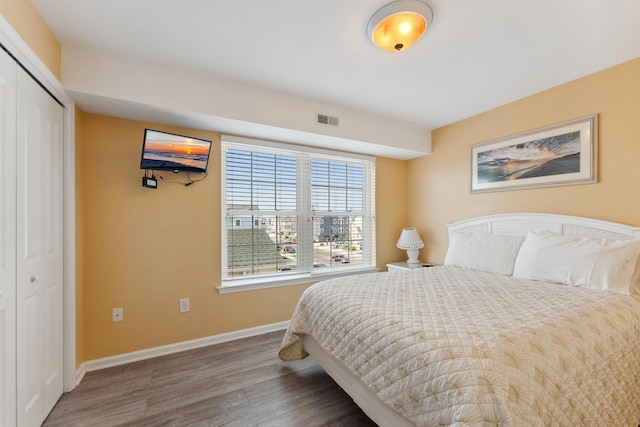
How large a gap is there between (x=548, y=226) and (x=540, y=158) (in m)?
0.67

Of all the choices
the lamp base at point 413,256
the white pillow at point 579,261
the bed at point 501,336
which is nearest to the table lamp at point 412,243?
the lamp base at point 413,256

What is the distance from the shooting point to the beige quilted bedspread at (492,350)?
99cm

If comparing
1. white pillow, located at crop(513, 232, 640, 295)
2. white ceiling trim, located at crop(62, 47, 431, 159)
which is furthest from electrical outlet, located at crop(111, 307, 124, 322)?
white pillow, located at crop(513, 232, 640, 295)

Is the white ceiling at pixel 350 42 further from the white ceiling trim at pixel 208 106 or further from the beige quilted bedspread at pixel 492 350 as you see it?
the beige quilted bedspread at pixel 492 350

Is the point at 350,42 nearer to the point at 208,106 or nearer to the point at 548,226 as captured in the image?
the point at 208,106

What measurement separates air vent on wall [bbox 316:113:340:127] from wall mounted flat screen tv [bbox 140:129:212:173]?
113 cm

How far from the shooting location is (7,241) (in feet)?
4.39

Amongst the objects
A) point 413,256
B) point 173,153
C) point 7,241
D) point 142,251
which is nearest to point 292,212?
point 173,153

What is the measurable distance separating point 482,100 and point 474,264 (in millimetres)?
1683

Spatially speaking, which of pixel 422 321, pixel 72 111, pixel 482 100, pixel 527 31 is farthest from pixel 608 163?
pixel 72 111

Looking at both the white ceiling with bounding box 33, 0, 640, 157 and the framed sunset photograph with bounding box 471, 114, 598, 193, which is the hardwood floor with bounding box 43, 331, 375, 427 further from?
the framed sunset photograph with bounding box 471, 114, 598, 193

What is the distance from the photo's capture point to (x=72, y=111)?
202cm

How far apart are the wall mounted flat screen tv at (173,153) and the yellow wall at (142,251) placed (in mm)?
231

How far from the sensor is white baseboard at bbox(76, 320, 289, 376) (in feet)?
7.29
